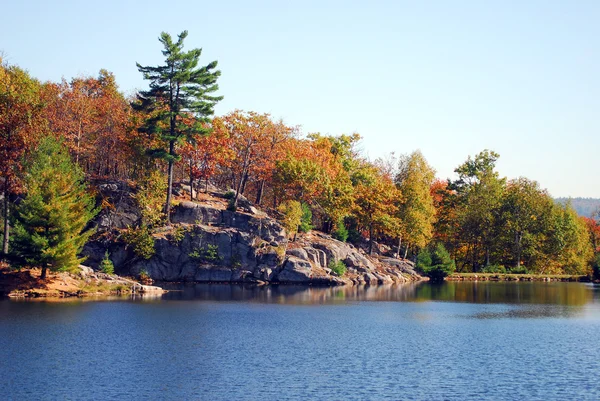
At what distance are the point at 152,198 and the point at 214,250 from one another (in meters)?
10.6

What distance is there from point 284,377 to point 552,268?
10746 cm

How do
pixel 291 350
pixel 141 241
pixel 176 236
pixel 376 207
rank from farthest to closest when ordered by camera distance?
1. pixel 376 207
2. pixel 176 236
3. pixel 141 241
4. pixel 291 350

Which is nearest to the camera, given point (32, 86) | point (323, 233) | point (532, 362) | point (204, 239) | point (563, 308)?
point (532, 362)

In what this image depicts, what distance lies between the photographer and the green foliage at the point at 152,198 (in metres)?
86.1

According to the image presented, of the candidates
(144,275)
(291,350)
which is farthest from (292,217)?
(291,350)

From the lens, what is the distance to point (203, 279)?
→ 3469 inches

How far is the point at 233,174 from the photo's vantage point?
107938 mm

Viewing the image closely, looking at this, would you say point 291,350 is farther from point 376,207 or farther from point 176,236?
point 376,207

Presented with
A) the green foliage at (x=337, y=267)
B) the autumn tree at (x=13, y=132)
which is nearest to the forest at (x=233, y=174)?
the autumn tree at (x=13, y=132)

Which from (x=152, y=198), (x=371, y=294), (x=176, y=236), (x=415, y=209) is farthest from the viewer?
(x=415, y=209)

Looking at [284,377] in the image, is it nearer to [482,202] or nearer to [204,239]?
[204,239]

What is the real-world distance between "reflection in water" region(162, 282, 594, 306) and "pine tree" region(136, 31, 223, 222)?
16.7m

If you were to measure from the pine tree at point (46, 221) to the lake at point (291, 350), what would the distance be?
4.88 meters

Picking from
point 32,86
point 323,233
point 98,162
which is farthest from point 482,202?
point 32,86
